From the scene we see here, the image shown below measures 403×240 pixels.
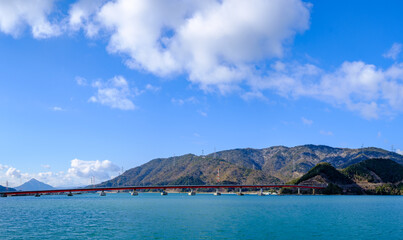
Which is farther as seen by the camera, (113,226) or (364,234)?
(113,226)

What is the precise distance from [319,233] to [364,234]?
873 centimetres

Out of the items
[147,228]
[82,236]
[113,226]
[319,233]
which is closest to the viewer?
[82,236]

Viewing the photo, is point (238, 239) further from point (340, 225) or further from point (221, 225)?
point (340, 225)

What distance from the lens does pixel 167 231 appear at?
215 feet

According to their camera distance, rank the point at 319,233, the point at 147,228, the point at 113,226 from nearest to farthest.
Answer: the point at 319,233 < the point at 147,228 < the point at 113,226

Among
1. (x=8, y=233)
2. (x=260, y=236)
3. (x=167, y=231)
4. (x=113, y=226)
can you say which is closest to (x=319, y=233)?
(x=260, y=236)

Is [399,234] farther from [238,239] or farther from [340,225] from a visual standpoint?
[238,239]

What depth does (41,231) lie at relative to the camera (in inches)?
2675

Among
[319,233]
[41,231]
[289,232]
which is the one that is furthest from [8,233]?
[319,233]

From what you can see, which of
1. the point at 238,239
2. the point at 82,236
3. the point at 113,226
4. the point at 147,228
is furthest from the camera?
the point at 113,226

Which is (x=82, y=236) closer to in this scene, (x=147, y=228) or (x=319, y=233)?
(x=147, y=228)

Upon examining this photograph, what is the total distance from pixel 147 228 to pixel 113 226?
998cm

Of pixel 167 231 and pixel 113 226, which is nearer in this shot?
pixel 167 231

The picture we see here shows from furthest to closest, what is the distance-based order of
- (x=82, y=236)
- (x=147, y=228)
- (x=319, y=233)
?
(x=147, y=228)
(x=319, y=233)
(x=82, y=236)
